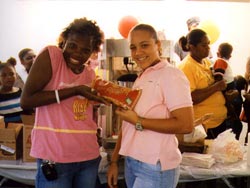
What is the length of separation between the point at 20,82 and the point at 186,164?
214 cm

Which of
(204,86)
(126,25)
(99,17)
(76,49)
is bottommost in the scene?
(204,86)

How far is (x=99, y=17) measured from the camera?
4.80 metres

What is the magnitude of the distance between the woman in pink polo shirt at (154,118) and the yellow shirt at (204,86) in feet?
3.47

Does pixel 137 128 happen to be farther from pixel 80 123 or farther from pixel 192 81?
pixel 192 81

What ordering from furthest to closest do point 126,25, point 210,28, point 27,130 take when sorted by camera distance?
point 210,28
point 126,25
point 27,130

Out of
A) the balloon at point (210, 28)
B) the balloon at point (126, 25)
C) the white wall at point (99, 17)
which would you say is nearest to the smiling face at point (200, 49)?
the balloon at point (126, 25)

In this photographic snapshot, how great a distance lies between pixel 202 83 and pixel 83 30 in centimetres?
127

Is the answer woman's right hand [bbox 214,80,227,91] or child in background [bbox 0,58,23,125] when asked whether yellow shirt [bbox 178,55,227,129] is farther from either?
child in background [bbox 0,58,23,125]

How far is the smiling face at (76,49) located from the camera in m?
1.48

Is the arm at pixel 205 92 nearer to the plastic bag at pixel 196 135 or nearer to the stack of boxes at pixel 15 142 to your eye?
the plastic bag at pixel 196 135

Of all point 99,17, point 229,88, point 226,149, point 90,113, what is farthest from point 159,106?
point 99,17

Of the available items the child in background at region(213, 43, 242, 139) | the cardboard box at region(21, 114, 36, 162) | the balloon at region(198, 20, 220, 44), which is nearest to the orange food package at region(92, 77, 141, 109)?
the cardboard box at region(21, 114, 36, 162)

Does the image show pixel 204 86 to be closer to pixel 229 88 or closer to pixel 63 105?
pixel 229 88

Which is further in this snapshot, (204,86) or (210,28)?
(210,28)
